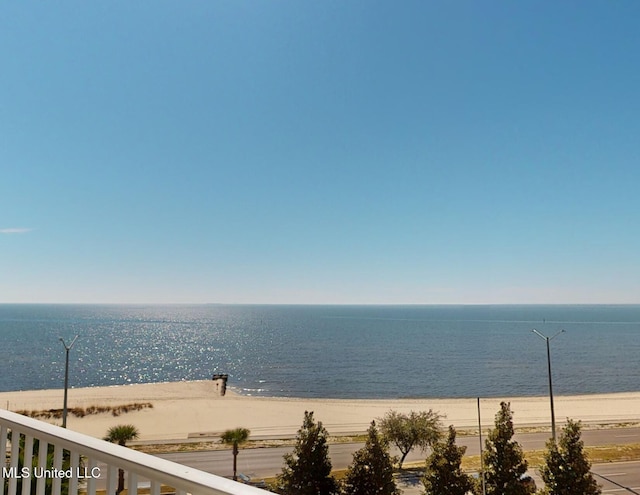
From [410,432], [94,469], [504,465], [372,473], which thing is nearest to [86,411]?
[410,432]

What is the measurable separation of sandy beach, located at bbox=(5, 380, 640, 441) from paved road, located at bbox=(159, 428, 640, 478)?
4311mm

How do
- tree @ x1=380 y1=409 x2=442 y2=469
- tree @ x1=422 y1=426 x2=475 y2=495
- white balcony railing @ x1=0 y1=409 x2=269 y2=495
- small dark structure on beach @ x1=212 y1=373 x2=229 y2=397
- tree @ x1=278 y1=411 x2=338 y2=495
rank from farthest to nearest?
small dark structure on beach @ x1=212 y1=373 x2=229 y2=397, tree @ x1=380 y1=409 x2=442 y2=469, tree @ x1=278 y1=411 x2=338 y2=495, tree @ x1=422 y1=426 x2=475 y2=495, white balcony railing @ x1=0 y1=409 x2=269 y2=495

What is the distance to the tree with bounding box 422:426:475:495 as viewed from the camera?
38.4 feet

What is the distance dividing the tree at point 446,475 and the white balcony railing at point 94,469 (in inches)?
466

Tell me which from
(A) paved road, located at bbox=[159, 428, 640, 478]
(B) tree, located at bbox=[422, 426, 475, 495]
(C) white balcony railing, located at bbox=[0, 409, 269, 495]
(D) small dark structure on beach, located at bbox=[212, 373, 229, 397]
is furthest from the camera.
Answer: (D) small dark structure on beach, located at bbox=[212, 373, 229, 397]

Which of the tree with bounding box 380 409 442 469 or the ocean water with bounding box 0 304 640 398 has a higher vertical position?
the tree with bounding box 380 409 442 469

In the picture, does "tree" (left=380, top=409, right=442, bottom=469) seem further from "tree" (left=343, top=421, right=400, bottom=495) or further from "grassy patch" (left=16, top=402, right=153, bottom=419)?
"grassy patch" (left=16, top=402, right=153, bottom=419)

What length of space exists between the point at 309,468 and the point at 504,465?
17.2 ft

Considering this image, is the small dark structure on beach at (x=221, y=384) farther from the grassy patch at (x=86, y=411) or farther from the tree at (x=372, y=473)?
the tree at (x=372, y=473)

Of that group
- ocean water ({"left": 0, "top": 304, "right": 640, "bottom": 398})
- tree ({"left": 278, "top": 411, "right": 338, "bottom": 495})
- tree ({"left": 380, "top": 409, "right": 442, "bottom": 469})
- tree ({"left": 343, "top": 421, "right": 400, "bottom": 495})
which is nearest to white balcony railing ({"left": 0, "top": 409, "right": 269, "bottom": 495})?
tree ({"left": 278, "top": 411, "right": 338, "bottom": 495})

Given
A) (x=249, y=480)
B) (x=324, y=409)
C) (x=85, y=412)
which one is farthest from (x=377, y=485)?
(x=85, y=412)

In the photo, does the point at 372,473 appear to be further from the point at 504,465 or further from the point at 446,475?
the point at 504,465

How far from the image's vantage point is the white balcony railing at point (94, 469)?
3.96 ft

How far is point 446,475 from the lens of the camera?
11734 millimetres
